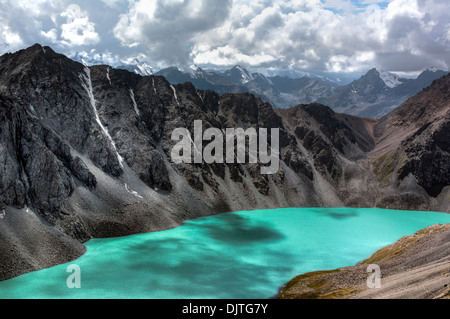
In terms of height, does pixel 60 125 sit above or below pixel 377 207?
above

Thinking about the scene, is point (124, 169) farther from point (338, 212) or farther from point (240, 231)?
point (338, 212)

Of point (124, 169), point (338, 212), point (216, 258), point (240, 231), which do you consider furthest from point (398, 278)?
point (338, 212)

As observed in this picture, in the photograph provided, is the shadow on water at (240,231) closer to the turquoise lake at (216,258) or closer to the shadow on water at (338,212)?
the turquoise lake at (216,258)

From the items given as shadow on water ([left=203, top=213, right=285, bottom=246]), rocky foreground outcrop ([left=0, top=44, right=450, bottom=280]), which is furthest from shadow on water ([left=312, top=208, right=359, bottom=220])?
shadow on water ([left=203, top=213, right=285, bottom=246])

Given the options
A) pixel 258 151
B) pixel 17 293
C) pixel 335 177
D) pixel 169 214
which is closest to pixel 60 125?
pixel 169 214

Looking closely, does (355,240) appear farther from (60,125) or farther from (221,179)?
(60,125)

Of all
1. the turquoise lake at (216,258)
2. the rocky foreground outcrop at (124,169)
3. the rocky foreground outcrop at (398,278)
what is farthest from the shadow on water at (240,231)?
the rocky foreground outcrop at (398,278)

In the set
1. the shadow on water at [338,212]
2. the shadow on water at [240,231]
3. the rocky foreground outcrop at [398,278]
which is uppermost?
the shadow on water at [338,212]

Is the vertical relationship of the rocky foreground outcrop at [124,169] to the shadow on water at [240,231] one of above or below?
above

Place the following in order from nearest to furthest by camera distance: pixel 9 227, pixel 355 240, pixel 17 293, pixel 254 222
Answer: pixel 17 293, pixel 9 227, pixel 355 240, pixel 254 222
